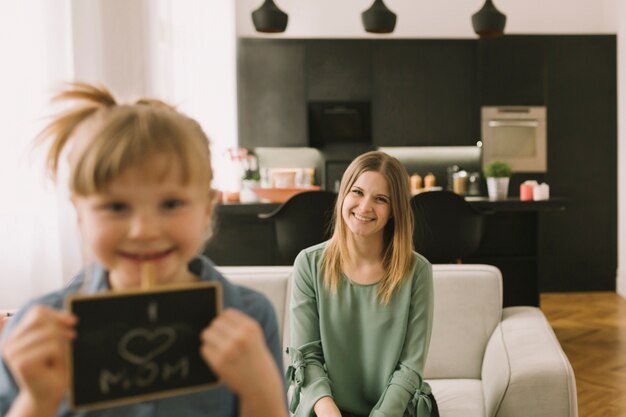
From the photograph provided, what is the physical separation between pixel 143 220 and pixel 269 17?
365 cm

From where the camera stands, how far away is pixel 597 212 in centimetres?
597

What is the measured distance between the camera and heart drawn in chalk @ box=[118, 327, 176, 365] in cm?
68

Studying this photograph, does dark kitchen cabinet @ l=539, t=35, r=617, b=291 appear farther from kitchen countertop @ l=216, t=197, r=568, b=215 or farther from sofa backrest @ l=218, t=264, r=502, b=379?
sofa backrest @ l=218, t=264, r=502, b=379

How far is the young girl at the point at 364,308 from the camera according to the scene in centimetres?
175

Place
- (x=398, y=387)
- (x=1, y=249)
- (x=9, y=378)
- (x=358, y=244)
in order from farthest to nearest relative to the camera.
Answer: (x=1, y=249), (x=358, y=244), (x=398, y=387), (x=9, y=378)

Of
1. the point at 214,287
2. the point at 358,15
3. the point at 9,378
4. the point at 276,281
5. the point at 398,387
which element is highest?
the point at 358,15

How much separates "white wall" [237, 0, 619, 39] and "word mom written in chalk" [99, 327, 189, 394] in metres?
5.86

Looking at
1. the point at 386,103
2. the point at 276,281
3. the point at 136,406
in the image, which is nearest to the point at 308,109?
the point at 386,103

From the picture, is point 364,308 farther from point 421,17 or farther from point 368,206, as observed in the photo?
point 421,17

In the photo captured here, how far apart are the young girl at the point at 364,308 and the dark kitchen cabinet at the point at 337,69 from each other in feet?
14.0

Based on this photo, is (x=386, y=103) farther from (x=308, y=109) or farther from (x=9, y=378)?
(x=9, y=378)

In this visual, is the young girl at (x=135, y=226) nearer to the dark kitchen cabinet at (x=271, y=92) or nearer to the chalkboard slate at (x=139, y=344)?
the chalkboard slate at (x=139, y=344)

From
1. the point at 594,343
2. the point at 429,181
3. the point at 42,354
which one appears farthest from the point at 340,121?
the point at 42,354

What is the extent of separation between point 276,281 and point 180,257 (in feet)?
5.24
